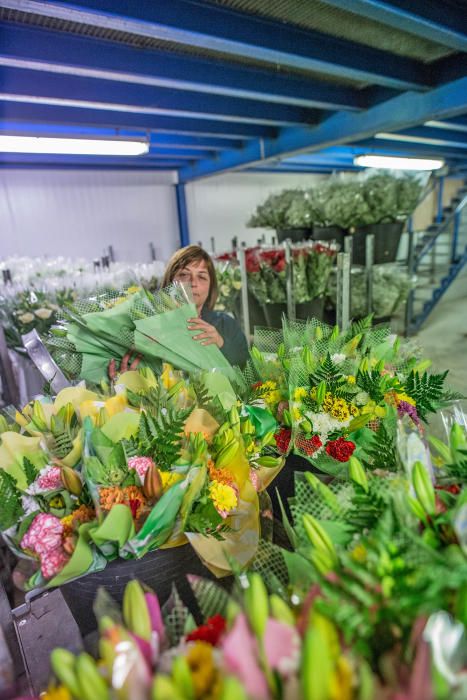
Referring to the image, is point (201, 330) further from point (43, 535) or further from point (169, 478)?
point (43, 535)

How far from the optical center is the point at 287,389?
118 cm

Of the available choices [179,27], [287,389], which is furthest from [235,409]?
[179,27]

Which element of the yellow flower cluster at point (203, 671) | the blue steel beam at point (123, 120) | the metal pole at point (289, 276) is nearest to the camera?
the yellow flower cluster at point (203, 671)

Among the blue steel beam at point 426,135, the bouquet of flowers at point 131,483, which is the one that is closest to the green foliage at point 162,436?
the bouquet of flowers at point 131,483

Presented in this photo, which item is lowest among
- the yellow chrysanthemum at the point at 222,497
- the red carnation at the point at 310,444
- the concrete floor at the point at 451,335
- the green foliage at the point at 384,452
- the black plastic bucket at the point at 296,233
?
the concrete floor at the point at 451,335

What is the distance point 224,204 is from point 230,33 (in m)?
6.83

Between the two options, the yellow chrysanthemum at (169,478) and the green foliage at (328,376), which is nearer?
the yellow chrysanthemum at (169,478)

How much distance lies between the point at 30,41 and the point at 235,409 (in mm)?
2567

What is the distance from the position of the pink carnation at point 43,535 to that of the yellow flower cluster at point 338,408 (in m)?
0.66

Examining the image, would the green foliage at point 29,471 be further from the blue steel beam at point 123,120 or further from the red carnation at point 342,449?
the blue steel beam at point 123,120

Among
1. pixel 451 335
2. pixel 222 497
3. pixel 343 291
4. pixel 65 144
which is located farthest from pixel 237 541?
pixel 451 335

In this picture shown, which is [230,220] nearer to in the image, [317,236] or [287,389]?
[317,236]

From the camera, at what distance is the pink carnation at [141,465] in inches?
31.8

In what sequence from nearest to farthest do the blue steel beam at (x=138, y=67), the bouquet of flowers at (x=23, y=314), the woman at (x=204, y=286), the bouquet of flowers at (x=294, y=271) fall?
the woman at (x=204, y=286) < the blue steel beam at (x=138, y=67) < the bouquet of flowers at (x=23, y=314) < the bouquet of flowers at (x=294, y=271)
